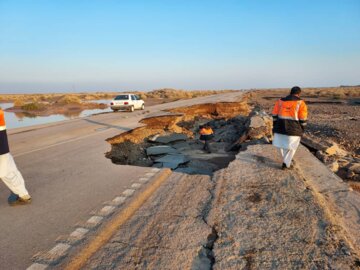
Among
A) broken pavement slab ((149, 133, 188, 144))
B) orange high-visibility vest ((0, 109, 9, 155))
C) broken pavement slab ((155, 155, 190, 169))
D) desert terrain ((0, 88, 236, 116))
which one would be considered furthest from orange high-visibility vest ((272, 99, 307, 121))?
desert terrain ((0, 88, 236, 116))

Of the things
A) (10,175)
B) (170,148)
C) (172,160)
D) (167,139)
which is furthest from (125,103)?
(10,175)

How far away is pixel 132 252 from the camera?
3.33 metres

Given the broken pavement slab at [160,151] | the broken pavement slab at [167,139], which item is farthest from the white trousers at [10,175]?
the broken pavement slab at [167,139]

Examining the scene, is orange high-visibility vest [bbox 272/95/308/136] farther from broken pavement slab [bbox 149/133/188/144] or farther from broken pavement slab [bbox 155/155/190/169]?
broken pavement slab [bbox 149/133/188/144]

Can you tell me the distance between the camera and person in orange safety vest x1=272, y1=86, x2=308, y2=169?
6074mm

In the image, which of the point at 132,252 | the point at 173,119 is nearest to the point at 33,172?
the point at 132,252

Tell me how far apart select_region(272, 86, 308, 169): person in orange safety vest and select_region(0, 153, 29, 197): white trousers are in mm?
4916

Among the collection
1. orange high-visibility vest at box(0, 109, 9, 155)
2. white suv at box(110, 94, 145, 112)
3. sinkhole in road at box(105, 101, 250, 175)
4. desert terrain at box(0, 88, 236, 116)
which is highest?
orange high-visibility vest at box(0, 109, 9, 155)

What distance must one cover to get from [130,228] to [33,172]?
4104 millimetres

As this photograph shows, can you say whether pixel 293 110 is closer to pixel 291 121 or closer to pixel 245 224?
pixel 291 121

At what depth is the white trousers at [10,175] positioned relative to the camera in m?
4.56

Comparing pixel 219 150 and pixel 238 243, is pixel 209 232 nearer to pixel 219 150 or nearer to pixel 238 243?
pixel 238 243

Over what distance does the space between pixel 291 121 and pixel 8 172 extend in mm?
5238

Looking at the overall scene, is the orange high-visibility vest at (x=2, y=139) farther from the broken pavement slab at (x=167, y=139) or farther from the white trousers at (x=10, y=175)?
the broken pavement slab at (x=167, y=139)
